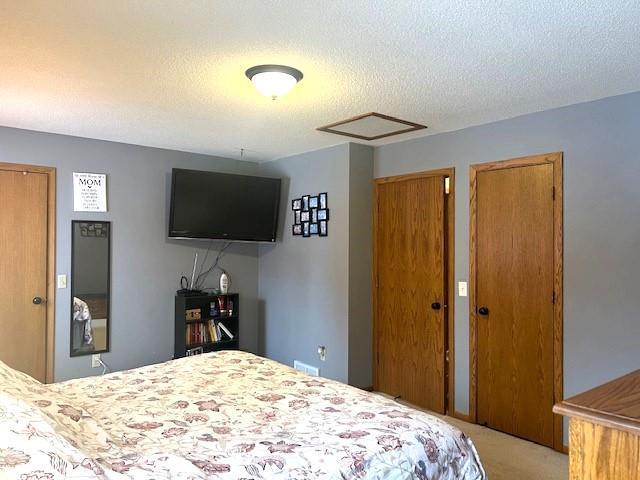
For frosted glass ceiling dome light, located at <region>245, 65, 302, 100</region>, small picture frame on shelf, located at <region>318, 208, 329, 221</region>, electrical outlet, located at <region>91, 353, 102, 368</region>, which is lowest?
electrical outlet, located at <region>91, 353, 102, 368</region>

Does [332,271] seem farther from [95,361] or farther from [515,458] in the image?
[95,361]

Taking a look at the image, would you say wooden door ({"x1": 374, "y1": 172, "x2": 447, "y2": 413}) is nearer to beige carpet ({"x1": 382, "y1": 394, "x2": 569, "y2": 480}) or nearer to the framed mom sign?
beige carpet ({"x1": 382, "y1": 394, "x2": 569, "y2": 480})

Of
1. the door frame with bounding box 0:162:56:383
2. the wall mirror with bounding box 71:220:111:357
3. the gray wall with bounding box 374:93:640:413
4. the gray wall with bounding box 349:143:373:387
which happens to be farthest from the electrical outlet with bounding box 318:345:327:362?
the door frame with bounding box 0:162:56:383

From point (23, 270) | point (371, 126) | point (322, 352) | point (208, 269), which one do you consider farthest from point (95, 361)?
point (371, 126)

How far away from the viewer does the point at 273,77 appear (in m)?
2.59

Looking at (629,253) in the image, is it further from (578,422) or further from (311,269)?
(311,269)

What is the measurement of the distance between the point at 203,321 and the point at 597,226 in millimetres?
3537

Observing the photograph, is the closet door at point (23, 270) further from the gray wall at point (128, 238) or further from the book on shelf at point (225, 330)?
the book on shelf at point (225, 330)

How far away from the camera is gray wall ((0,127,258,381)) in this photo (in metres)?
4.18

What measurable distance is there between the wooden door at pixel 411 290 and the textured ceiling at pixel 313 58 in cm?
78

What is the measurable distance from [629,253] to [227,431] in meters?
2.56

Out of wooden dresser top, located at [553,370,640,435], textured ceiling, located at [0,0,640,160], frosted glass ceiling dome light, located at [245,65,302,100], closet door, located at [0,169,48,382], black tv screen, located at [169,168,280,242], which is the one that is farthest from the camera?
black tv screen, located at [169,168,280,242]

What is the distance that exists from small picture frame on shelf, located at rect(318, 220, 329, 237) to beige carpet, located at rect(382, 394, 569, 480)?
207 cm

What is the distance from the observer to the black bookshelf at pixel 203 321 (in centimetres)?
473
